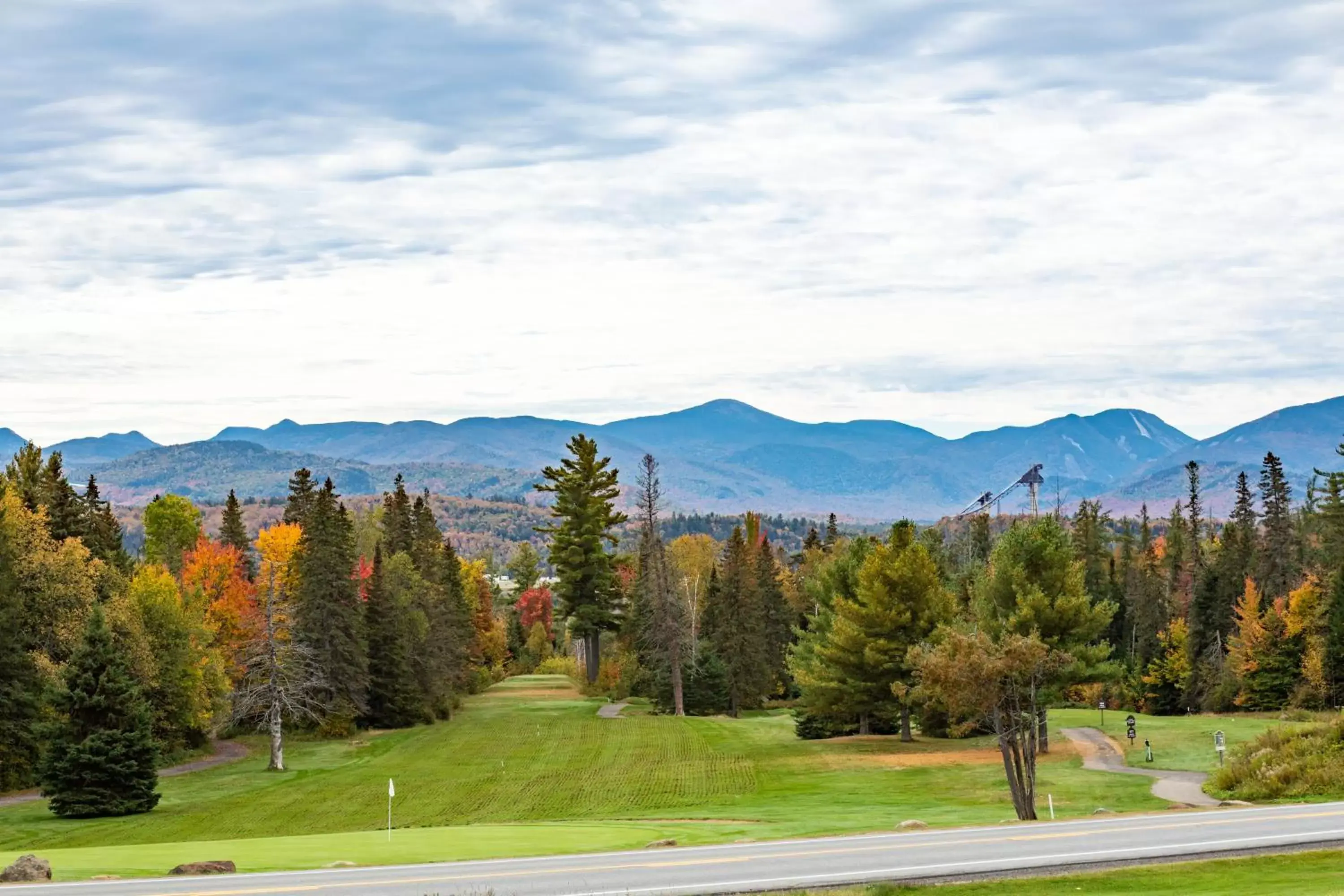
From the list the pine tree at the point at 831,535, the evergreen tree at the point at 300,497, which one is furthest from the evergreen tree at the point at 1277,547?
the evergreen tree at the point at 300,497

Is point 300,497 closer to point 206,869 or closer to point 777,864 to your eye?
point 206,869

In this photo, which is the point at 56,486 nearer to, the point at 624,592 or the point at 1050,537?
the point at 624,592

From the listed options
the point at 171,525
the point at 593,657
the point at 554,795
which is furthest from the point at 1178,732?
the point at 171,525

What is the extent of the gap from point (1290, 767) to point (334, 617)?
52.3 meters

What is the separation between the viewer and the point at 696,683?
87.9 metres

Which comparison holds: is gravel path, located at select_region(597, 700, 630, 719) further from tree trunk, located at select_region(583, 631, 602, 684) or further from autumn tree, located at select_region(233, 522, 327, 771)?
autumn tree, located at select_region(233, 522, 327, 771)

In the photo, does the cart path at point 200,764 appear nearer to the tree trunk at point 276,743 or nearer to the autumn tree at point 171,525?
the tree trunk at point 276,743

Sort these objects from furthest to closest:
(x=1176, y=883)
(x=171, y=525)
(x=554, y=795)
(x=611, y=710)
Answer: (x=171, y=525)
(x=611, y=710)
(x=554, y=795)
(x=1176, y=883)

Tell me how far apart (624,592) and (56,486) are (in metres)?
41.9

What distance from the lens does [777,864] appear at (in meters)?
23.9

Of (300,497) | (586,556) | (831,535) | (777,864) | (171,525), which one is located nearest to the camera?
(777,864)

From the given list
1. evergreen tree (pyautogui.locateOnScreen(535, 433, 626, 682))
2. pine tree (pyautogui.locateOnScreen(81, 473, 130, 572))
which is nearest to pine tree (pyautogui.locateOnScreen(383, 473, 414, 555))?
evergreen tree (pyautogui.locateOnScreen(535, 433, 626, 682))

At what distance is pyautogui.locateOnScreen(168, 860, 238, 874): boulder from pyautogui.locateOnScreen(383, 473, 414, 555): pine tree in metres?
71.7

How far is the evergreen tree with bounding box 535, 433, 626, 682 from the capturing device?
97.2 metres
